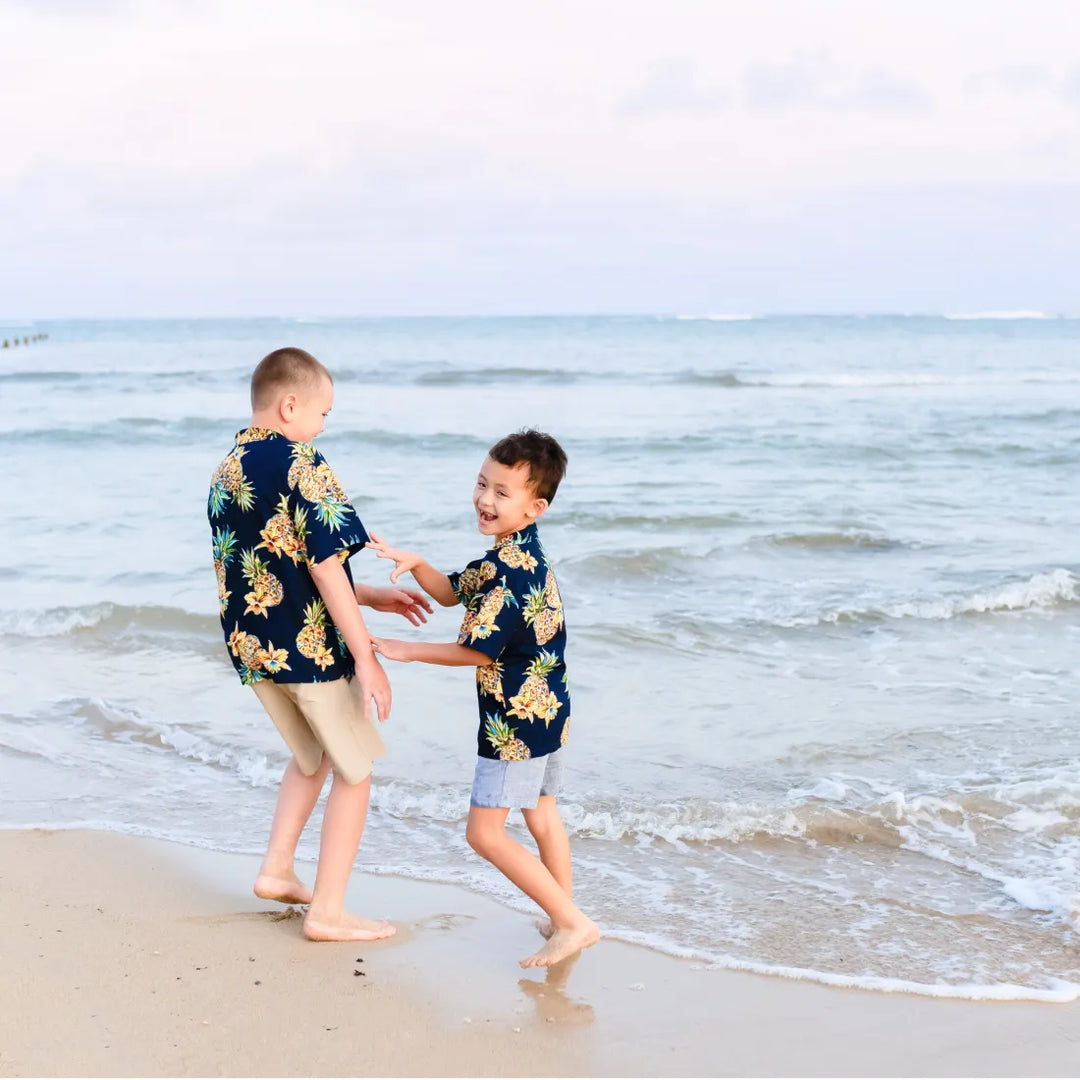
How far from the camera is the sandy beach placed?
2764 mm

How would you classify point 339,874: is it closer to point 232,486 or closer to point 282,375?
point 232,486

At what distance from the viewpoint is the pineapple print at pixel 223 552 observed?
329 cm

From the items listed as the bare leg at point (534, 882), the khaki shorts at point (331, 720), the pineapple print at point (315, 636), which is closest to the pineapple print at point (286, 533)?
the pineapple print at point (315, 636)

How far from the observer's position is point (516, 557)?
324 centimetres

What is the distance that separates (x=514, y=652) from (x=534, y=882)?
635 mm

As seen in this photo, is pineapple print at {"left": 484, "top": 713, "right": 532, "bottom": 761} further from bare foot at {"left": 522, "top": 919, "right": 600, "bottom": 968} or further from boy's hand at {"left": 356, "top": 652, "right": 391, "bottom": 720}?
bare foot at {"left": 522, "top": 919, "right": 600, "bottom": 968}

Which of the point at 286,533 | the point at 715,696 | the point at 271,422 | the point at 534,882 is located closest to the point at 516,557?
the point at 286,533

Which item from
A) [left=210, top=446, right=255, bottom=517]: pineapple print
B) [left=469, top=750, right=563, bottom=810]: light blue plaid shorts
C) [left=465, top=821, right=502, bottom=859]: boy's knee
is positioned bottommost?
[left=465, top=821, right=502, bottom=859]: boy's knee

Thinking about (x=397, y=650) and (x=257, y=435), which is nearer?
(x=397, y=650)

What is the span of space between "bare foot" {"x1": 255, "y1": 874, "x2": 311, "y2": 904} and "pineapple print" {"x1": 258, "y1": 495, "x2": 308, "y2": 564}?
3.21 ft

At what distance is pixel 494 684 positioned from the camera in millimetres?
3260

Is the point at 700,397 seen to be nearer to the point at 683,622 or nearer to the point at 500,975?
the point at 683,622

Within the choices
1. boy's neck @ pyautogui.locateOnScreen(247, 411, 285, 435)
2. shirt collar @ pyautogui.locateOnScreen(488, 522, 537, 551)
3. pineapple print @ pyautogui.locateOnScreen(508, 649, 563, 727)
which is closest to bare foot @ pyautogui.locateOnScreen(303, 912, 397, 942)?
pineapple print @ pyautogui.locateOnScreen(508, 649, 563, 727)

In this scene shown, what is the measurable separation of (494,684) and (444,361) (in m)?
39.1
